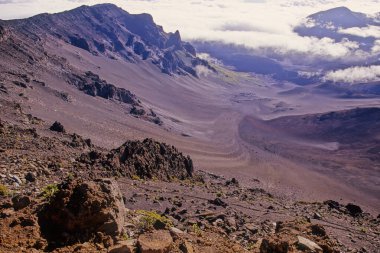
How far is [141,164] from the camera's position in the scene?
116 feet

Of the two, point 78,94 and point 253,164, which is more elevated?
point 78,94

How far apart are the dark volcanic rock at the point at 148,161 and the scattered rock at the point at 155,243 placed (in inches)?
832

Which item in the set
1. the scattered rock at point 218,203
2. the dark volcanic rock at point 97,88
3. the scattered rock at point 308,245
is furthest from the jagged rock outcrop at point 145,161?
the dark volcanic rock at point 97,88

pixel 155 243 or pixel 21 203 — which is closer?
pixel 155 243

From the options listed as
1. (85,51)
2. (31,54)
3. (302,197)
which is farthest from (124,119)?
(85,51)

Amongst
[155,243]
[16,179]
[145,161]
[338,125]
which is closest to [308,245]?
[155,243]

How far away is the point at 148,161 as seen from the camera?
36.5m

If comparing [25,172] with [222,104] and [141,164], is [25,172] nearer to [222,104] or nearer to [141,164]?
[141,164]

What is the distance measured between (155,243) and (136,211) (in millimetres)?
9741

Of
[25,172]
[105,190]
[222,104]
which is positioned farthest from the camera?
[222,104]

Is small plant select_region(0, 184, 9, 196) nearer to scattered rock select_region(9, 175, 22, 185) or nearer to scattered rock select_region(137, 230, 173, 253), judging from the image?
scattered rock select_region(9, 175, 22, 185)

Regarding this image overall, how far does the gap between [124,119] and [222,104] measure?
315 feet

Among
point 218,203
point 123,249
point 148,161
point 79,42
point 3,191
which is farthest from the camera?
point 79,42

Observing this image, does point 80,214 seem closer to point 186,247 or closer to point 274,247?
point 186,247
